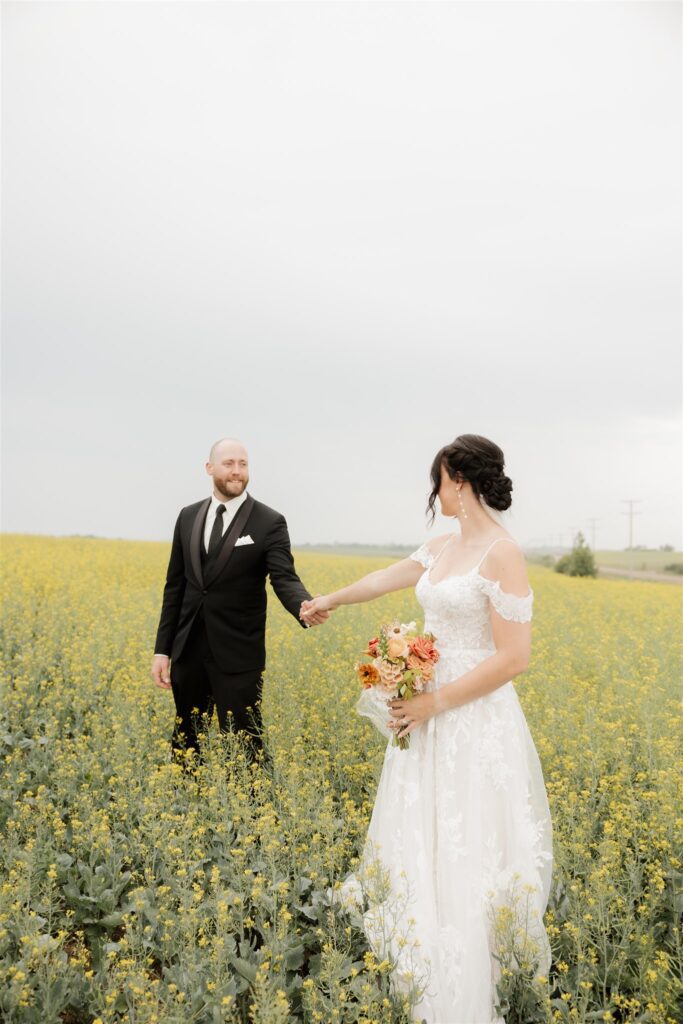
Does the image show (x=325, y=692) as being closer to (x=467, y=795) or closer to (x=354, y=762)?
(x=354, y=762)

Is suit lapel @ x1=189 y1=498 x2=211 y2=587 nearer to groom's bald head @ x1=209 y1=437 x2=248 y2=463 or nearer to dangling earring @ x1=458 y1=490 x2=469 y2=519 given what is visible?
groom's bald head @ x1=209 y1=437 x2=248 y2=463

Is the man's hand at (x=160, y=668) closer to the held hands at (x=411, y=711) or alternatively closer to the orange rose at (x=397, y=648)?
the held hands at (x=411, y=711)

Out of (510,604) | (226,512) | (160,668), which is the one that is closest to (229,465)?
(226,512)

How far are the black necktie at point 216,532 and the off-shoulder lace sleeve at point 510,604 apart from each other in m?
2.74

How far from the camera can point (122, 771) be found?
5.38 m

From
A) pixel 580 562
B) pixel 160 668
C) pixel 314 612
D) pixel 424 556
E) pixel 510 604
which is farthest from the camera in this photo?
pixel 580 562

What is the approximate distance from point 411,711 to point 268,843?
1.24 m

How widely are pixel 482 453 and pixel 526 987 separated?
7.87 ft

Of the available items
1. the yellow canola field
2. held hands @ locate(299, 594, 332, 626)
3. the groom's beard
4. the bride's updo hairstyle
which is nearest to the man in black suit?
the groom's beard

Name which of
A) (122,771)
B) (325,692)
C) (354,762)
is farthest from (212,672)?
(325,692)

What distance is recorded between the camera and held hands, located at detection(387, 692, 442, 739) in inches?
148

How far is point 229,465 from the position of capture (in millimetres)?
5609

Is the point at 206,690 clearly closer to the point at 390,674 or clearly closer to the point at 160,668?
the point at 160,668

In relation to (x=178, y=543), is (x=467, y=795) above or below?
below
